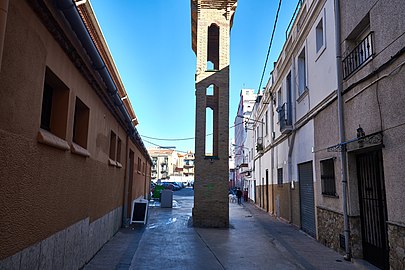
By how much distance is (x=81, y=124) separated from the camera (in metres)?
6.54

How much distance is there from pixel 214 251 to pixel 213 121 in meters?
7.58

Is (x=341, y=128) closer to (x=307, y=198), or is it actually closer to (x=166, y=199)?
(x=307, y=198)

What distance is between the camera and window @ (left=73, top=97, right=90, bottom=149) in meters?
6.43

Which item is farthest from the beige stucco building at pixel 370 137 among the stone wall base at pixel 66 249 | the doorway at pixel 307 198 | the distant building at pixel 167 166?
the distant building at pixel 167 166

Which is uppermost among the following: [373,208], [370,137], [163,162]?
[163,162]

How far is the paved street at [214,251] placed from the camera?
7.24 meters

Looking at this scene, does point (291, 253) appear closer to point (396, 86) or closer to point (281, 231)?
point (281, 231)

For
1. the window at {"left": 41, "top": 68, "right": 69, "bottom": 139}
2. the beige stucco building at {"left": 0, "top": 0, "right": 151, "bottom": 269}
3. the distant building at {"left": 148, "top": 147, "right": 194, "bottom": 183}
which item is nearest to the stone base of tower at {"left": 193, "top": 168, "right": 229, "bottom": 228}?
the beige stucco building at {"left": 0, "top": 0, "right": 151, "bottom": 269}

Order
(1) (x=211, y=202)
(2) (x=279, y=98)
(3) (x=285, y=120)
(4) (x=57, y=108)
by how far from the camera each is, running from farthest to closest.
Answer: (2) (x=279, y=98) < (3) (x=285, y=120) < (1) (x=211, y=202) < (4) (x=57, y=108)

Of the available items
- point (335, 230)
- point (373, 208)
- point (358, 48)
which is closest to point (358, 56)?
point (358, 48)

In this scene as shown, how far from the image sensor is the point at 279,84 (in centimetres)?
1706

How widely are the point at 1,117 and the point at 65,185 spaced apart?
2247 mm

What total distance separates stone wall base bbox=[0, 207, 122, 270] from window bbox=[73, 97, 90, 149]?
1496 millimetres

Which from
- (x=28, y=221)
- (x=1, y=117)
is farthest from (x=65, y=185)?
(x=1, y=117)
